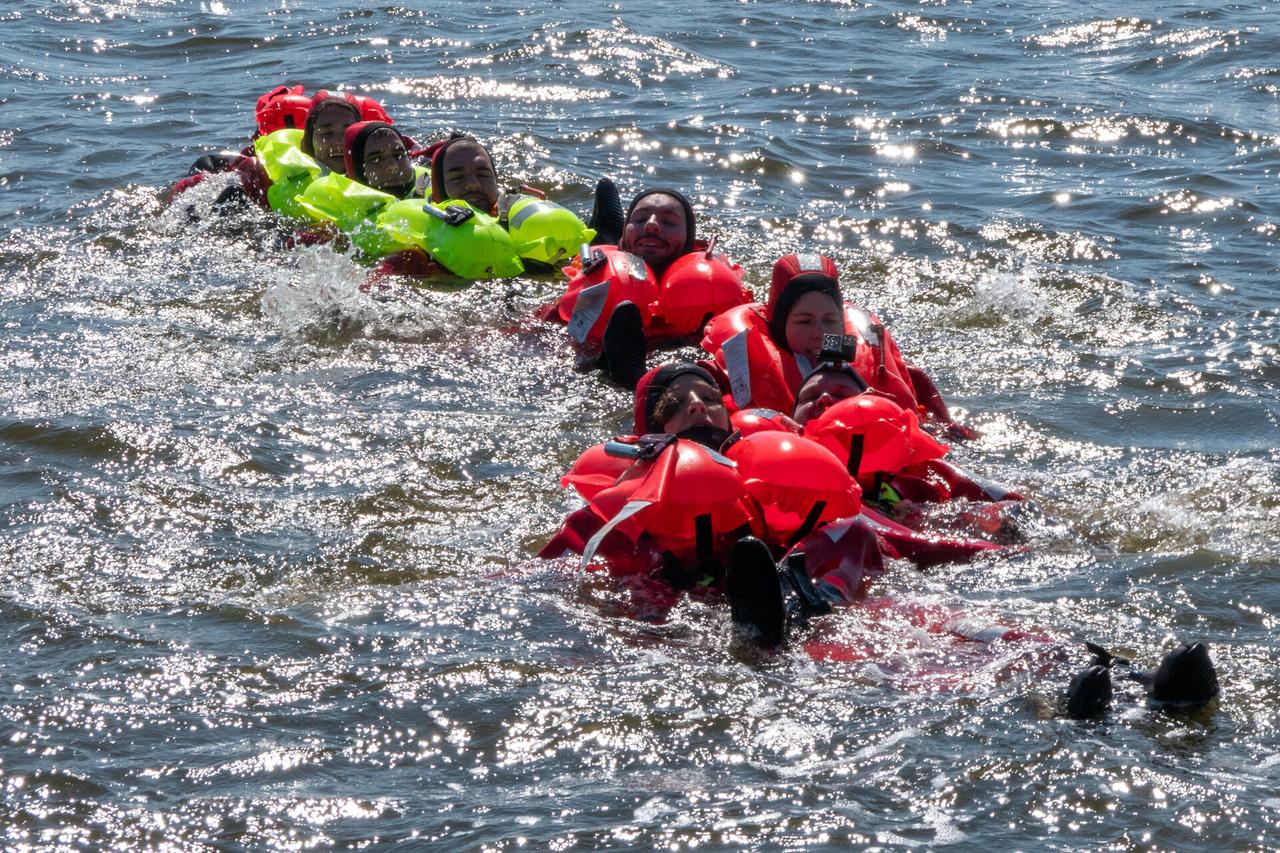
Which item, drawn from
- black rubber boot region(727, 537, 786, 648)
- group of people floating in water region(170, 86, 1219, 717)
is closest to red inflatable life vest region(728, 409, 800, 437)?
group of people floating in water region(170, 86, 1219, 717)

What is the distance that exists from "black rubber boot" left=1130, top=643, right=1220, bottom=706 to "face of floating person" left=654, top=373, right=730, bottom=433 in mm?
2454

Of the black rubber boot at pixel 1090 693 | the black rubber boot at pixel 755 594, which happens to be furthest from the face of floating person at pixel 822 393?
the black rubber boot at pixel 1090 693

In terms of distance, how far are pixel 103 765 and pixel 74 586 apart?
164 cm

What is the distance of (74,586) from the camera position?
6.88m

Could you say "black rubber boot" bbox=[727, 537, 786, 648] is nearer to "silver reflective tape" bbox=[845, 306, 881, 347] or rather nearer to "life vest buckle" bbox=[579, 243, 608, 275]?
"silver reflective tape" bbox=[845, 306, 881, 347]

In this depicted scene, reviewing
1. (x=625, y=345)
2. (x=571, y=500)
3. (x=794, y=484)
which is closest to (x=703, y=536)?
(x=794, y=484)

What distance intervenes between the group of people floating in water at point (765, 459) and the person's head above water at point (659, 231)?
0.01 meters

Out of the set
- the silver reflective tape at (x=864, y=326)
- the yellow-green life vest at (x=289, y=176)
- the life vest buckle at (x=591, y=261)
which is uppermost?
the yellow-green life vest at (x=289, y=176)

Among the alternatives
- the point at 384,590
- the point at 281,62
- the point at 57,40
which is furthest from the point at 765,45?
the point at 384,590

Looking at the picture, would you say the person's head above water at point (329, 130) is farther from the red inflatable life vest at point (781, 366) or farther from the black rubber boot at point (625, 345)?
the red inflatable life vest at point (781, 366)

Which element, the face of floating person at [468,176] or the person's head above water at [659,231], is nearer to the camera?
the person's head above water at [659,231]

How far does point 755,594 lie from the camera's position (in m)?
6.09

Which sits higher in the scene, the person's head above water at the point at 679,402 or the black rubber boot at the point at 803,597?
the person's head above water at the point at 679,402

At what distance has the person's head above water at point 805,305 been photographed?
28.1 ft
